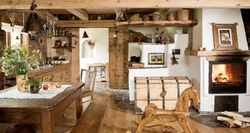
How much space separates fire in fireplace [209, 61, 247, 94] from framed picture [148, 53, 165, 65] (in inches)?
53.4

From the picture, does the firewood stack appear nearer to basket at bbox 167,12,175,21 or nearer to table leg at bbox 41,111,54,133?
basket at bbox 167,12,175,21

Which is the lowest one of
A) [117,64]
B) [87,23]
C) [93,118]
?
[93,118]

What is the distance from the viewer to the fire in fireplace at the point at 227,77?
5.36 m

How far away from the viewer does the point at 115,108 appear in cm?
579

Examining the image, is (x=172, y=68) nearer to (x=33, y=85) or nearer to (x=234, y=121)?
(x=234, y=121)

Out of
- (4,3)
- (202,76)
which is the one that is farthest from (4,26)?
(202,76)

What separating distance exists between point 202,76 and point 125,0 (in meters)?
2.40

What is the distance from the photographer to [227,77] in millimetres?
5441

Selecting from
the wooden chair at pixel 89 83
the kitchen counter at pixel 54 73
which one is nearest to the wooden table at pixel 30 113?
the kitchen counter at pixel 54 73

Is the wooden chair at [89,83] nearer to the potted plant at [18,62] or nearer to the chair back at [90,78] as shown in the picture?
the chair back at [90,78]

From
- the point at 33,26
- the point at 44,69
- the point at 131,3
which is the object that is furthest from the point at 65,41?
the point at 33,26

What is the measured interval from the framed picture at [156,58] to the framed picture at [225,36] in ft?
4.72

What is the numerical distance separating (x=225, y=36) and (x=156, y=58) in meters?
1.73

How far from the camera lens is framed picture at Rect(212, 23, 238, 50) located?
17.5 ft
